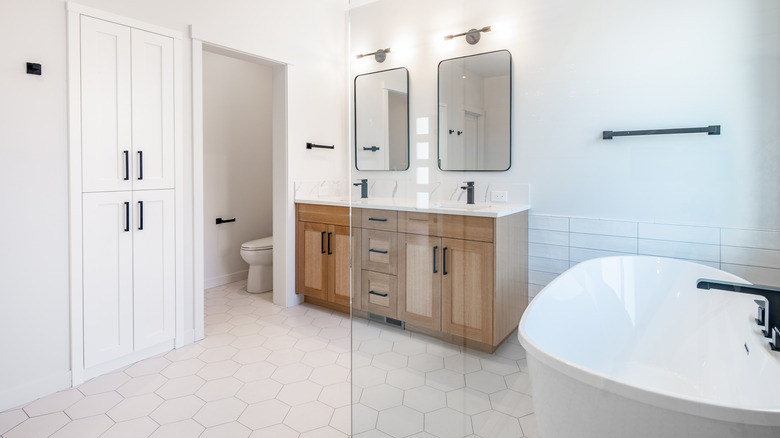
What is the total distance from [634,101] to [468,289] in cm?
77

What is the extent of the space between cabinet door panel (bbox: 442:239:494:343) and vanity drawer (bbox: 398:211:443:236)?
0.06 metres

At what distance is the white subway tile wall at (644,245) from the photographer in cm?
99

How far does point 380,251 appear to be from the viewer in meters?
1.61

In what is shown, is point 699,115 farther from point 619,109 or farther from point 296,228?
point 296,228

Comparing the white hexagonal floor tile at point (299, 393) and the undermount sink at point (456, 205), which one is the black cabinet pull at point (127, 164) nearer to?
the white hexagonal floor tile at point (299, 393)

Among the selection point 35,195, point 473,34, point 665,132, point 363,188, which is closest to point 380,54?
point 473,34

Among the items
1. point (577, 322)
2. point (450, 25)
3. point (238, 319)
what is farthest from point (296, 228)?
point (577, 322)

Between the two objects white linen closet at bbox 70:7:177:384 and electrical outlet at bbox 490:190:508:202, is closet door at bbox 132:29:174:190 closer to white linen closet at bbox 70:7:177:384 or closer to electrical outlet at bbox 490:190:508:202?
white linen closet at bbox 70:7:177:384

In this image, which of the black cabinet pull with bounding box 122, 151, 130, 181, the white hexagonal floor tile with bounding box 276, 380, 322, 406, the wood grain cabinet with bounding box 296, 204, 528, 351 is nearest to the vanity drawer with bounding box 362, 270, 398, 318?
the wood grain cabinet with bounding box 296, 204, 528, 351

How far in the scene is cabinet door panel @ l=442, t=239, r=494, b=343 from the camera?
55.4 inches

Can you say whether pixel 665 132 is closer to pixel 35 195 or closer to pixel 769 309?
pixel 769 309

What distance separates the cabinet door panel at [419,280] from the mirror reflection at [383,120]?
0.31m

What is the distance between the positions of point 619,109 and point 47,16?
2.61 metres

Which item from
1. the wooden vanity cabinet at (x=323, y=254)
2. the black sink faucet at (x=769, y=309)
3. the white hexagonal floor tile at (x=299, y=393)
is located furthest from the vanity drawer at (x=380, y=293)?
the wooden vanity cabinet at (x=323, y=254)
